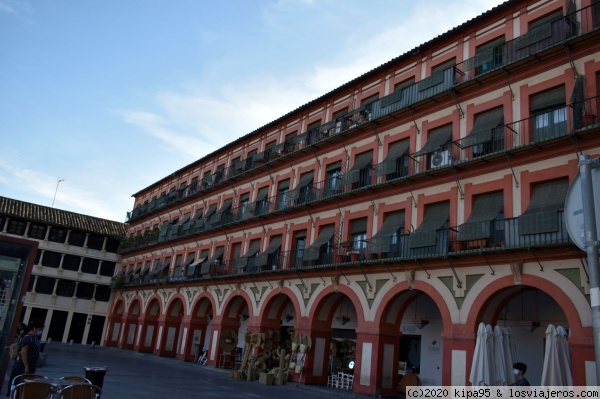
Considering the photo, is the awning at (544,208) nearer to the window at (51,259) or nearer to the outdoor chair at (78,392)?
the outdoor chair at (78,392)

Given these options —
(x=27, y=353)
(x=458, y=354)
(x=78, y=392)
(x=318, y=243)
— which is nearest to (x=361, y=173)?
(x=318, y=243)

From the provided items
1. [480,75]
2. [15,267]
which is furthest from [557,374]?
[15,267]

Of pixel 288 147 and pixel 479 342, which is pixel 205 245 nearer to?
pixel 288 147

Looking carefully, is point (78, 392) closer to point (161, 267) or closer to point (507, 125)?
point (507, 125)

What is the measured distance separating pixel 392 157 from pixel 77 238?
37.0 m

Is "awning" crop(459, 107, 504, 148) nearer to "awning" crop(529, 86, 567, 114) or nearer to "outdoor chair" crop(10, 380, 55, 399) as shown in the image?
"awning" crop(529, 86, 567, 114)

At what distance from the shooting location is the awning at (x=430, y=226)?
18156 millimetres

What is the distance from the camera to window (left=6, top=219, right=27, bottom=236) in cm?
4438

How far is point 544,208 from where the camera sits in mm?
15312

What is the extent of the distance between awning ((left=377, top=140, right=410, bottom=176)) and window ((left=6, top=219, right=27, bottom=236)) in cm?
3687

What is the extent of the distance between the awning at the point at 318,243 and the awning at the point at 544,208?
9.87m

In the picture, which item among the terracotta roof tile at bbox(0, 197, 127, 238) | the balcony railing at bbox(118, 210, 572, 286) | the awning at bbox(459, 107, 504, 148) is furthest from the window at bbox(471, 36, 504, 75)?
the terracotta roof tile at bbox(0, 197, 127, 238)

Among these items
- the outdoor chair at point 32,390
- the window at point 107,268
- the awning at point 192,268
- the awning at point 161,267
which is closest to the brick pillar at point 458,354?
the outdoor chair at point 32,390

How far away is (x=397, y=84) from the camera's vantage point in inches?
907
